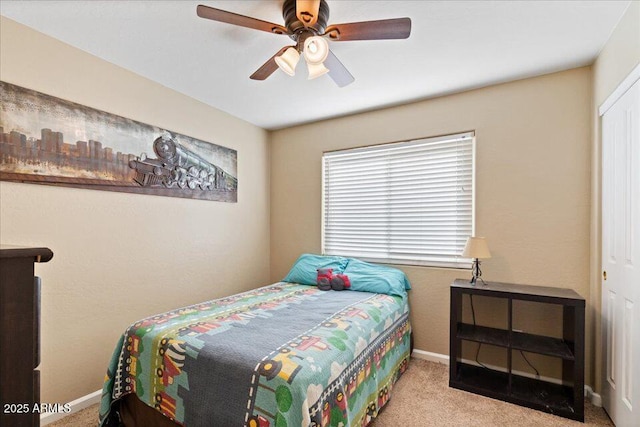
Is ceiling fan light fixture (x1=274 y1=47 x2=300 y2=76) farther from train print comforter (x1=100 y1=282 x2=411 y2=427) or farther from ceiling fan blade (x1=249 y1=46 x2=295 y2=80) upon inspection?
train print comforter (x1=100 y1=282 x2=411 y2=427)

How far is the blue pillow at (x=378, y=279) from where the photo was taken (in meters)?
2.76

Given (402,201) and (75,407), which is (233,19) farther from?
(75,407)

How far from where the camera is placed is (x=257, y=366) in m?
1.44

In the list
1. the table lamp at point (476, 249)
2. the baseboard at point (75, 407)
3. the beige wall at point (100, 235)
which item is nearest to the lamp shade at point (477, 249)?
the table lamp at point (476, 249)

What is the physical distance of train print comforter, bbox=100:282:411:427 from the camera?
138 centimetres

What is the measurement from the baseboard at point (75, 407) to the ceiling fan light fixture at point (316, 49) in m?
2.76

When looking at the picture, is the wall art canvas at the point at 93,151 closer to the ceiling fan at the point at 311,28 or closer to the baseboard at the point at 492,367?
the ceiling fan at the point at 311,28

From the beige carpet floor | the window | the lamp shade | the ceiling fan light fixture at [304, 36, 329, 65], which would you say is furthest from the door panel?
the ceiling fan light fixture at [304, 36, 329, 65]

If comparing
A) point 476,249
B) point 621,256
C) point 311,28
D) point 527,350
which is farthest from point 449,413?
point 311,28

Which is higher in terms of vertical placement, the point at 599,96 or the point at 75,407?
the point at 599,96

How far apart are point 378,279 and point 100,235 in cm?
Answer: 230

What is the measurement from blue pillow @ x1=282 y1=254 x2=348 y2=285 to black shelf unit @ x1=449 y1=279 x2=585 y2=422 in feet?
3.71

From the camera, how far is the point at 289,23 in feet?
5.38

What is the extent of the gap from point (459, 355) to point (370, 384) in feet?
3.76
